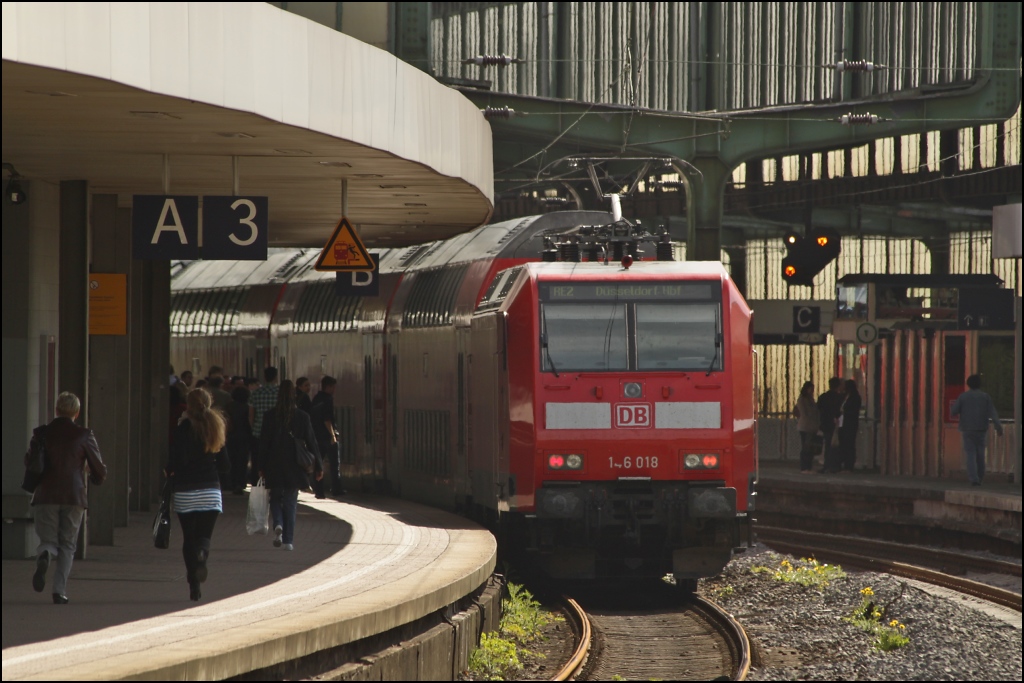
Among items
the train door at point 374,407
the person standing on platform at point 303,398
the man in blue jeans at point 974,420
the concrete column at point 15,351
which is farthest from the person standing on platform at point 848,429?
the concrete column at point 15,351

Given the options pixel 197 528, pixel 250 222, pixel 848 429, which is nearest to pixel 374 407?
pixel 250 222

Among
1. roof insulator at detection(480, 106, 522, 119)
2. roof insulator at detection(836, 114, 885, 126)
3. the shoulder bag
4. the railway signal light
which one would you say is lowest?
the shoulder bag

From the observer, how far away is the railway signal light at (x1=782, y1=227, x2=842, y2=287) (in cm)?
2506

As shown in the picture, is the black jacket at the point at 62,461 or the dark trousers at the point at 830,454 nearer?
the black jacket at the point at 62,461

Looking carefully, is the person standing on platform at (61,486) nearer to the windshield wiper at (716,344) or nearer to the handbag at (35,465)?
the handbag at (35,465)

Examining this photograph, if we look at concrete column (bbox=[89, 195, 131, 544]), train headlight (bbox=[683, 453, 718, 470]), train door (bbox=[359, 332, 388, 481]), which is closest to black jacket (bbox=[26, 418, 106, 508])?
concrete column (bbox=[89, 195, 131, 544])

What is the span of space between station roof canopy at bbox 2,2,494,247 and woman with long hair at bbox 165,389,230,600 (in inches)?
76.0

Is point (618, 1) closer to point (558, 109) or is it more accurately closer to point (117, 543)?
point (558, 109)

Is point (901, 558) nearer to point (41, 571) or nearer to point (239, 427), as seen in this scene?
point (239, 427)

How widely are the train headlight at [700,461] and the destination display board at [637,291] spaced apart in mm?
1468

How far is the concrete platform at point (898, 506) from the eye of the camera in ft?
75.6

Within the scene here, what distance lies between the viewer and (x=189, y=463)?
11469 mm

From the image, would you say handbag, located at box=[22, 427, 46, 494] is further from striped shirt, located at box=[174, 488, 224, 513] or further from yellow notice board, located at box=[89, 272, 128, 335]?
yellow notice board, located at box=[89, 272, 128, 335]

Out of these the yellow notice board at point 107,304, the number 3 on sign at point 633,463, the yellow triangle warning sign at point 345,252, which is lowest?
the number 3 on sign at point 633,463
